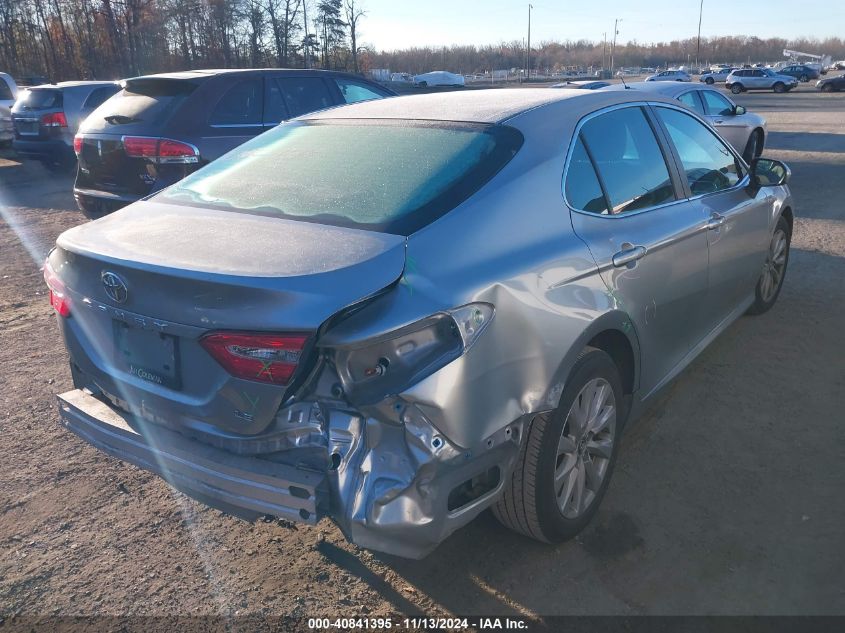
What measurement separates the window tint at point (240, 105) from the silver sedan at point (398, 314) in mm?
3744

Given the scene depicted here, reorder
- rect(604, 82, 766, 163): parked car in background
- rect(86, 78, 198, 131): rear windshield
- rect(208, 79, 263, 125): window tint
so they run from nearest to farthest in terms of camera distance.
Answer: rect(86, 78, 198, 131): rear windshield
rect(208, 79, 263, 125): window tint
rect(604, 82, 766, 163): parked car in background

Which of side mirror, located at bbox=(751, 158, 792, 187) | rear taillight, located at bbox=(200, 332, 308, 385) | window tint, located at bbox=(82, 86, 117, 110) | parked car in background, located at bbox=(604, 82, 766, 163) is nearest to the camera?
rear taillight, located at bbox=(200, 332, 308, 385)

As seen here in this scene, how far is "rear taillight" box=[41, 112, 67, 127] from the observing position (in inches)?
492

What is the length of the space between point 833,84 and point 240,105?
47371 mm

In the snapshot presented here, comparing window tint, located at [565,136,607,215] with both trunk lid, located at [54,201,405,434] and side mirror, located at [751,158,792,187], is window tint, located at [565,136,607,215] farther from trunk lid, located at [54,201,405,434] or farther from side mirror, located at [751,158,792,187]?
side mirror, located at [751,158,792,187]

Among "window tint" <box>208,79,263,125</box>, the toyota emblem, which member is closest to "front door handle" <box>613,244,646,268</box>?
the toyota emblem

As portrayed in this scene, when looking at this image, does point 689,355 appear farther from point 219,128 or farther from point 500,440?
point 219,128

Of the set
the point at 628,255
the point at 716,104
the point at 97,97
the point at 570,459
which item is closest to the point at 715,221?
the point at 628,255

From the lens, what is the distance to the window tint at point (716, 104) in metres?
12.1

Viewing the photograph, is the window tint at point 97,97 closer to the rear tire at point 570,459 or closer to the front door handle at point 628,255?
the front door handle at point 628,255

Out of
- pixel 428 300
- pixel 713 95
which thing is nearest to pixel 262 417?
pixel 428 300

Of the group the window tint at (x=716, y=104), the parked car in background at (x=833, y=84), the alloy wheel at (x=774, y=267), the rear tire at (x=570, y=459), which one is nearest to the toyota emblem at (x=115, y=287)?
the rear tire at (x=570, y=459)

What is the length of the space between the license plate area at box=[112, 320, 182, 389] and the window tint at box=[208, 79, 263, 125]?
4.76 meters

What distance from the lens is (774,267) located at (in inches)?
209
